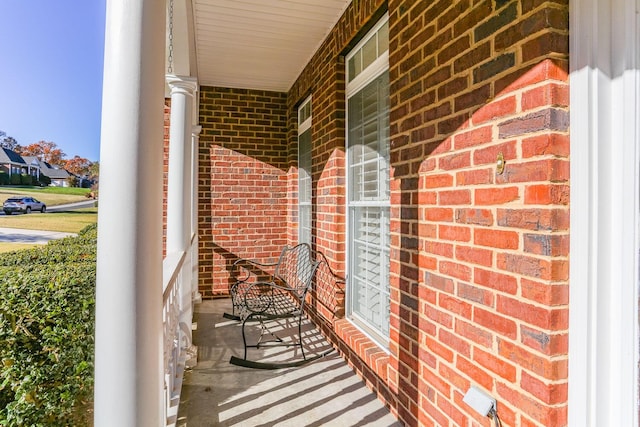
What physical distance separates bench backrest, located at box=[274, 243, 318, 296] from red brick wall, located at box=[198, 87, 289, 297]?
20.2 inches

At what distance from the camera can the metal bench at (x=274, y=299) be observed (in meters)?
3.15

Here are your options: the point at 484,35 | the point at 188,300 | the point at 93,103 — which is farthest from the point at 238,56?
the point at 484,35

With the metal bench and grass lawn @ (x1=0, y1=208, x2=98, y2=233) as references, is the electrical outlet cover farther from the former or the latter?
grass lawn @ (x1=0, y1=208, x2=98, y2=233)

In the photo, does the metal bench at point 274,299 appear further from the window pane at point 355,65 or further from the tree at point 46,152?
the tree at point 46,152

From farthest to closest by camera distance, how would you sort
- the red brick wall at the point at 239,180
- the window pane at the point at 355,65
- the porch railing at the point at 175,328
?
1. the red brick wall at the point at 239,180
2. the window pane at the point at 355,65
3. the porch railing at the point at 175,328

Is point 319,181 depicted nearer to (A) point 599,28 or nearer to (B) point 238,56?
(B) point 238,56

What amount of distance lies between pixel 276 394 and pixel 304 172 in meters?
2.76

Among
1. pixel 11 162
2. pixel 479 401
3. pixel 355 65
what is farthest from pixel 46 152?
pixel 479 401

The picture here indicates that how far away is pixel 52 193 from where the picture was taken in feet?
11.5

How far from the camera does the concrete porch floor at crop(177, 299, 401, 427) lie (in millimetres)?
2320

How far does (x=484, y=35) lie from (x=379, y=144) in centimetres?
120

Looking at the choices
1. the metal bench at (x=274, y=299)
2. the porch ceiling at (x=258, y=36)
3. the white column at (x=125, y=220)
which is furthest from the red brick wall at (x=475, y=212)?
the white column at (x=125, y=220)

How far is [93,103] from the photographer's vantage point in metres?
4.58

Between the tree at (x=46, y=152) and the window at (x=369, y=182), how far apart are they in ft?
9.52
